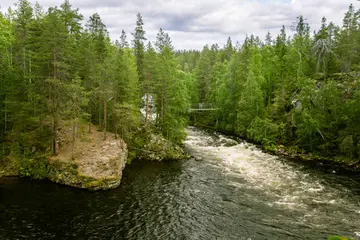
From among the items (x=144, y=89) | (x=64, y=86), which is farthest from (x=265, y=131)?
(x=64, y=86)

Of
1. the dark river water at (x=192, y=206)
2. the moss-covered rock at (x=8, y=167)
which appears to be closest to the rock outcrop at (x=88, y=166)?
the dark river water at (x=192, y=206)

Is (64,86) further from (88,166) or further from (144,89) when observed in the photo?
(144,89)

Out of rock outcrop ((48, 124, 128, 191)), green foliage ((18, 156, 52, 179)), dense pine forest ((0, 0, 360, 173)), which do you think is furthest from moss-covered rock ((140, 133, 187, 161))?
green foliage ((18, 156, 52, 179))

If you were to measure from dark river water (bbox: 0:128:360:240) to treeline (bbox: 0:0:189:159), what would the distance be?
6.21 m

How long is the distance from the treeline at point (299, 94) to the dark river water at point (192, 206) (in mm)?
9435

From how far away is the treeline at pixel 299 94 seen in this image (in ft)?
124

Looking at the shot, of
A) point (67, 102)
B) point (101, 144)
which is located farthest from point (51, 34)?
point (101, 144)

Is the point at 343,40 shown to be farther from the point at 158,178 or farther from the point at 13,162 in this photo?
the point at 13,162

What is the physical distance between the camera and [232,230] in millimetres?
18844

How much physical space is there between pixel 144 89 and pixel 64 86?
527 inches

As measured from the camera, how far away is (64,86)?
88.4 feet

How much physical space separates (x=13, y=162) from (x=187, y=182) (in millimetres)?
19042

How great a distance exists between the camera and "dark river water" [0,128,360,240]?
60.7 ft

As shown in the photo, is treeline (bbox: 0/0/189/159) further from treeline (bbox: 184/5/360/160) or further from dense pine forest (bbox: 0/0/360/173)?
treeline (bbox: 184/5/360/160)
